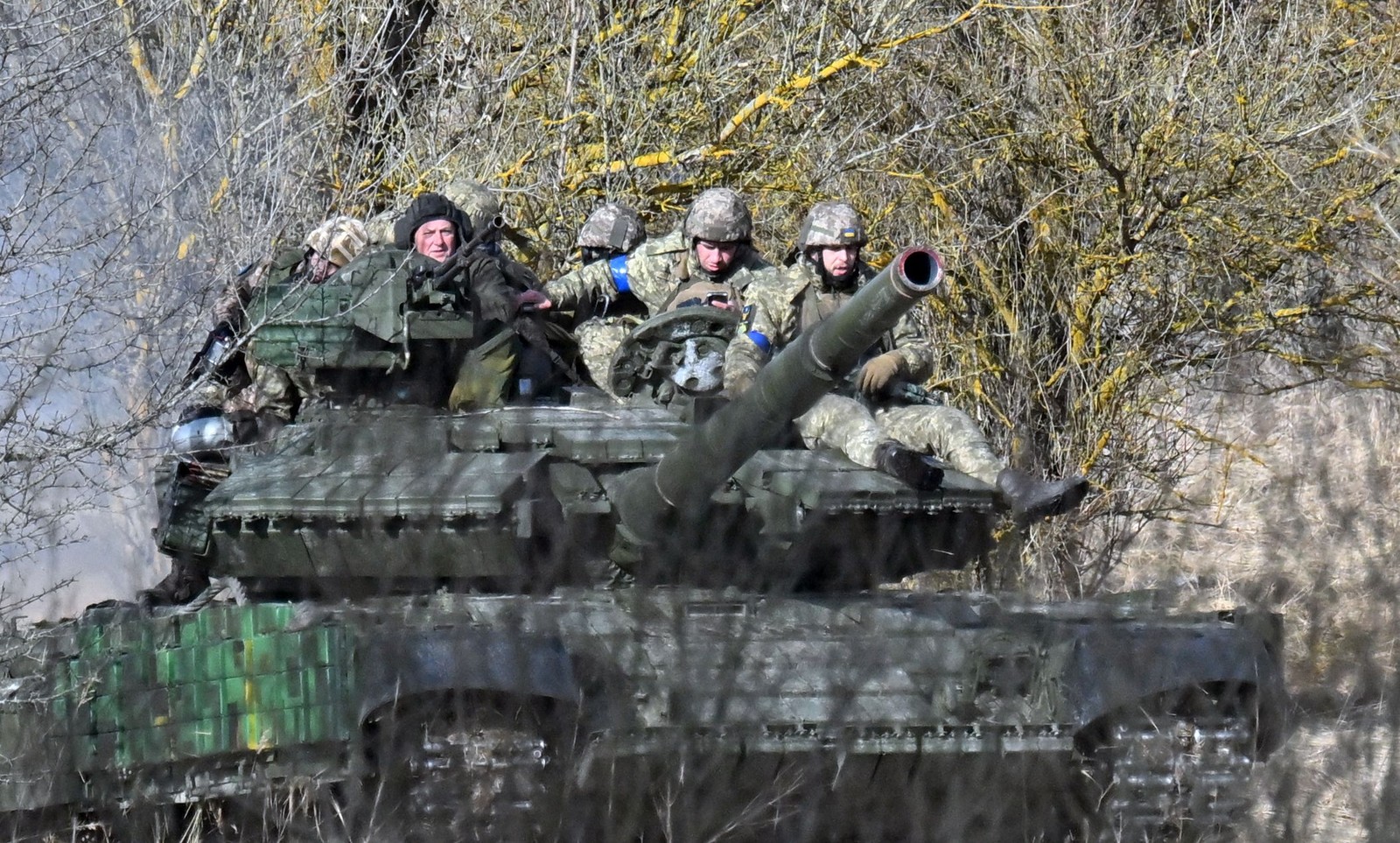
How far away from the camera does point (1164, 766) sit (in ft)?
21.3

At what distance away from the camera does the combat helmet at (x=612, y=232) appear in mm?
10133

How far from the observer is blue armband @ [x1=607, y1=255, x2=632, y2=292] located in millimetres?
9844

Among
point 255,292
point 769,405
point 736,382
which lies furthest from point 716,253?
point 769,405

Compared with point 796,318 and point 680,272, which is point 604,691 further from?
point 680,272

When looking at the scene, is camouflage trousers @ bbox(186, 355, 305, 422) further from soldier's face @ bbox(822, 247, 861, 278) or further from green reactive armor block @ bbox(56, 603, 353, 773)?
soldier's face @ bbox(822, 247, 861, 278)

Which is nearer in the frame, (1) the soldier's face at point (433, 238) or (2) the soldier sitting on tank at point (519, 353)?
(2) the soldier sitting on tank at point (519, 353)

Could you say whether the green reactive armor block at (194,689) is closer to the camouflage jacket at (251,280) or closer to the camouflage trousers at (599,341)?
the camouflage jacket at (251,280)

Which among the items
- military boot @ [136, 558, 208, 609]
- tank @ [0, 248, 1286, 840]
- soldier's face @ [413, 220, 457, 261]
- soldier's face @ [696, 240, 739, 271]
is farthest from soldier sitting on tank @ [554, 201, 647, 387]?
military boot @ [136, 558, 208, 609]

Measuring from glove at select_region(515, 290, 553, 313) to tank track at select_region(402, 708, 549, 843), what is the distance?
226 centimetres

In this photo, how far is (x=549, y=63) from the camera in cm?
1349

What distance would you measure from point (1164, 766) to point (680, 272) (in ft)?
12.7

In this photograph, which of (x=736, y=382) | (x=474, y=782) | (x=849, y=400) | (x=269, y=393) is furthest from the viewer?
(x=269, y=393)

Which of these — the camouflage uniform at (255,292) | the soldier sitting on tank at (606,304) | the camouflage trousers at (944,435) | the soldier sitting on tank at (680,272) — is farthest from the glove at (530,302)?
the camouflage trousers at (944,435)

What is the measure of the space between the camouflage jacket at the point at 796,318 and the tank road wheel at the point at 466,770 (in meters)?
1.99
